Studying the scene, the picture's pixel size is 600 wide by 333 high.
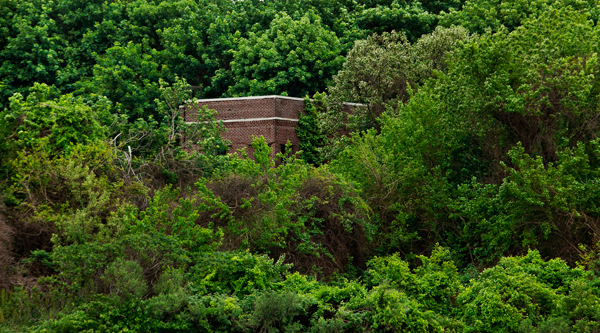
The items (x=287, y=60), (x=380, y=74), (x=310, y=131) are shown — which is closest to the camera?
(x=380, y=74)

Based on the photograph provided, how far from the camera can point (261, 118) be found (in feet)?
119

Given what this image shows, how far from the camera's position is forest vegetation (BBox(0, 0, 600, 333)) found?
16203mm

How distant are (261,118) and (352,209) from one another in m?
13.7

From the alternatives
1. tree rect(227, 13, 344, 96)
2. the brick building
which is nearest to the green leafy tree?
the brick building

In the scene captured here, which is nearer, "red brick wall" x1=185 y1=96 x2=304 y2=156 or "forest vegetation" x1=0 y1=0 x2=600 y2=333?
"forest vegetation" x1=0 y1=0 x2=600 y2=333

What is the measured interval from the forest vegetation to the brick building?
190 cm

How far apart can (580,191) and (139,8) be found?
2920cm

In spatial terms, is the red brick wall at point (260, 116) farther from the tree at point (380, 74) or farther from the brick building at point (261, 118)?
the tree at point (380, 74)

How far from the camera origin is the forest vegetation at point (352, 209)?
1620cm

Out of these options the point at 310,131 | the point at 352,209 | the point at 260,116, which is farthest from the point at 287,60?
the point at 352,209

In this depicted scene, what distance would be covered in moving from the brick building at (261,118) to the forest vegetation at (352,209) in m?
1.90

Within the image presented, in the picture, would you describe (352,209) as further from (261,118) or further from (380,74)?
(261,118)

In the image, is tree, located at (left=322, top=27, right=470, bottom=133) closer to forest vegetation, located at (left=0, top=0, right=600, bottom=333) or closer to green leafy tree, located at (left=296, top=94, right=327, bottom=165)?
forest vegetation, located at (left=0, top=0, right=600, bottom=333)

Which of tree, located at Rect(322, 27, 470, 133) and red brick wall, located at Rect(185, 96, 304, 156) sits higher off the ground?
tree, located at Rect(322, 27, 470, 133)
